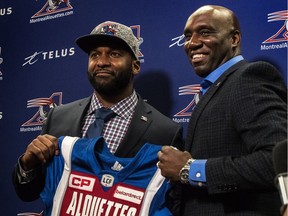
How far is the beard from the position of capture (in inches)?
67.8

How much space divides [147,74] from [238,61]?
677 millimetres

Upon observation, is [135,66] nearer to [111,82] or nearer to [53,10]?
[111,82]

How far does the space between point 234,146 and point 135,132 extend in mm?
488

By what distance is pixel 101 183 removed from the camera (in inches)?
57.8

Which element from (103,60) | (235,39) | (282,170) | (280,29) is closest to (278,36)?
(280,29)

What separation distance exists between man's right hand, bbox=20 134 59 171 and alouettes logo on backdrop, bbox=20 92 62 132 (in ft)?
2.32

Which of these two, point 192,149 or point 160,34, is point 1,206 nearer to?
point 160,34

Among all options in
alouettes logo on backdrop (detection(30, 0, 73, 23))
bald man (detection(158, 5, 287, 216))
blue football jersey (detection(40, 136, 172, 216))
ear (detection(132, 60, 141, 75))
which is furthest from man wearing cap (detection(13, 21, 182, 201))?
alouettes logo on backdrop (detection(30, 0, 73, 23))

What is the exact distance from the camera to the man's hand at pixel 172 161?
1277mm

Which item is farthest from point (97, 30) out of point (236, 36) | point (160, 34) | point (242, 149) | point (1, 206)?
point (1, 206)

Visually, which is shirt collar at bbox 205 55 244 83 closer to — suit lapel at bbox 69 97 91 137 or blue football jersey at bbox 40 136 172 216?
blue football jersey at bbox 40 136 172 216

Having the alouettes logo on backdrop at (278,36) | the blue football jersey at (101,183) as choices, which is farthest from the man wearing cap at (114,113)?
the alouettes logo on backdrop at (278,36)

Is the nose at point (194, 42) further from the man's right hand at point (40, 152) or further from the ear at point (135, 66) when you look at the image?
the man's right hand at point (40, 152)

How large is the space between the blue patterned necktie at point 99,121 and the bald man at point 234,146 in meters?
0.41
